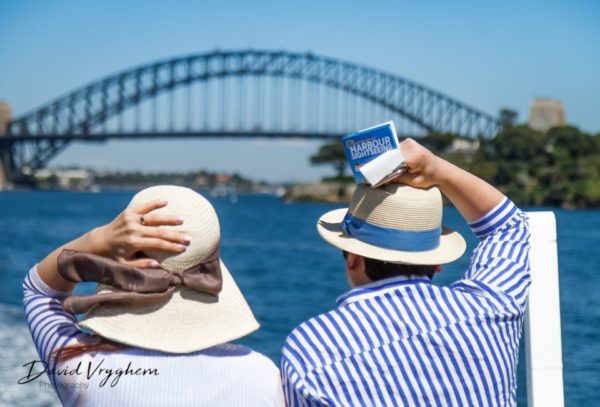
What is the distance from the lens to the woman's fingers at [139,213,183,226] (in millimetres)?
1301

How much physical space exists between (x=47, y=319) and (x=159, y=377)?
203mm

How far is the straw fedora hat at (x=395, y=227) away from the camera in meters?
1.42

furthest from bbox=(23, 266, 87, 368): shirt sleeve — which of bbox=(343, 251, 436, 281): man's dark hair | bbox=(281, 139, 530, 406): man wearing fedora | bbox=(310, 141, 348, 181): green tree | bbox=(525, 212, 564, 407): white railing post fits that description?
bbox=(310, 141, 348, 181): green tree

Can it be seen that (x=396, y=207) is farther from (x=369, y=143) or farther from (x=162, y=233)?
(x=162, y=233)

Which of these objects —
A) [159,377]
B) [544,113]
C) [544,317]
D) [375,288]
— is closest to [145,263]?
[159,377]

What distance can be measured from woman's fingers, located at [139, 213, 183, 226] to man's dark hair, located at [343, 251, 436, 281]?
300 millimetres

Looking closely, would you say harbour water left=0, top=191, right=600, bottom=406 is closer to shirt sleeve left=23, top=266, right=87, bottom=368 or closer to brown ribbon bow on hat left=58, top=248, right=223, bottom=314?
shirt sleeve left=23, top=266, right=87, bottom=368

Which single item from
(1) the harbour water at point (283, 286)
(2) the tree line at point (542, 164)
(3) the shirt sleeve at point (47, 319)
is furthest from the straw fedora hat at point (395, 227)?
(2) the tree line at point (542, 164)

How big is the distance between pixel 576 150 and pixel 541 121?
20.2 metres

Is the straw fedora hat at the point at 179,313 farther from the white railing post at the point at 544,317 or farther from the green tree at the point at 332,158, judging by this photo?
the green tree at the point at 332,158

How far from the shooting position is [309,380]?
135cm

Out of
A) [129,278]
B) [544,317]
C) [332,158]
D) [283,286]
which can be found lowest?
[332,158]

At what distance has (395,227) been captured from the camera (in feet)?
4.66

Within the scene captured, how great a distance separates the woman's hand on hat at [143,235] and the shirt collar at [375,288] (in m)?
0.26
